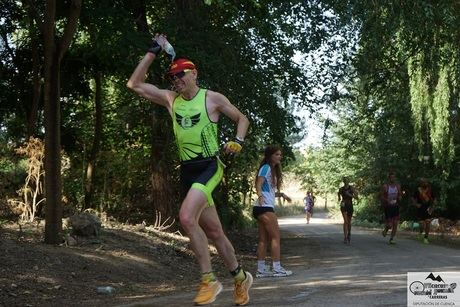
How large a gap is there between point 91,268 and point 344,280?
3699 mm

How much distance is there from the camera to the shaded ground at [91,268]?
7.31 metres

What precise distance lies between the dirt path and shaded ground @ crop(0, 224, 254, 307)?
3.66 ft

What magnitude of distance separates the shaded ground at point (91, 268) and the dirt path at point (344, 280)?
3.66ft

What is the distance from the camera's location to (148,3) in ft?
→ 47.1

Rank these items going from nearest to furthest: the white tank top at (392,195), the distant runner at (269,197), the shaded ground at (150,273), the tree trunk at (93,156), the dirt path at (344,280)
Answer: the dirt path at (344,280) < the shaded ground at (150,273) < the distant runner at (269,197) < the white tank top at (392,195) < the tree trunk at (93,156)

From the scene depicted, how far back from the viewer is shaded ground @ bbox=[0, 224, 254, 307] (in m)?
7.31

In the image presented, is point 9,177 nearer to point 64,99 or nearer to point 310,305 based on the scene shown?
point 64,99

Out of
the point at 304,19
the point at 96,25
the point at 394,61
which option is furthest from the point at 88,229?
the point at 394,61

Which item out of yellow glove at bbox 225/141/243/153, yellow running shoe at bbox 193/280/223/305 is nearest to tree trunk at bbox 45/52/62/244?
yellow running shoe at bbox 193/280/223/305

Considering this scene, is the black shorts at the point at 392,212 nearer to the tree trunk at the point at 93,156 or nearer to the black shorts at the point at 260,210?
the black shorts at the point at 260,210

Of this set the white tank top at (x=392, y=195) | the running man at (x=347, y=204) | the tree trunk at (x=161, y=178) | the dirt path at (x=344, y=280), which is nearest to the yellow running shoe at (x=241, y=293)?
the dirt path at (x=344, y=280)

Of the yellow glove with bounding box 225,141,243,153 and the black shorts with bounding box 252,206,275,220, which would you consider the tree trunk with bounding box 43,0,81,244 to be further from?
the yellow glove with bounding box 225,141,243,153

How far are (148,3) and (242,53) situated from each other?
2853mm

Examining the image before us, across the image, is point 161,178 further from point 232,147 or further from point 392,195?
point 232,147
